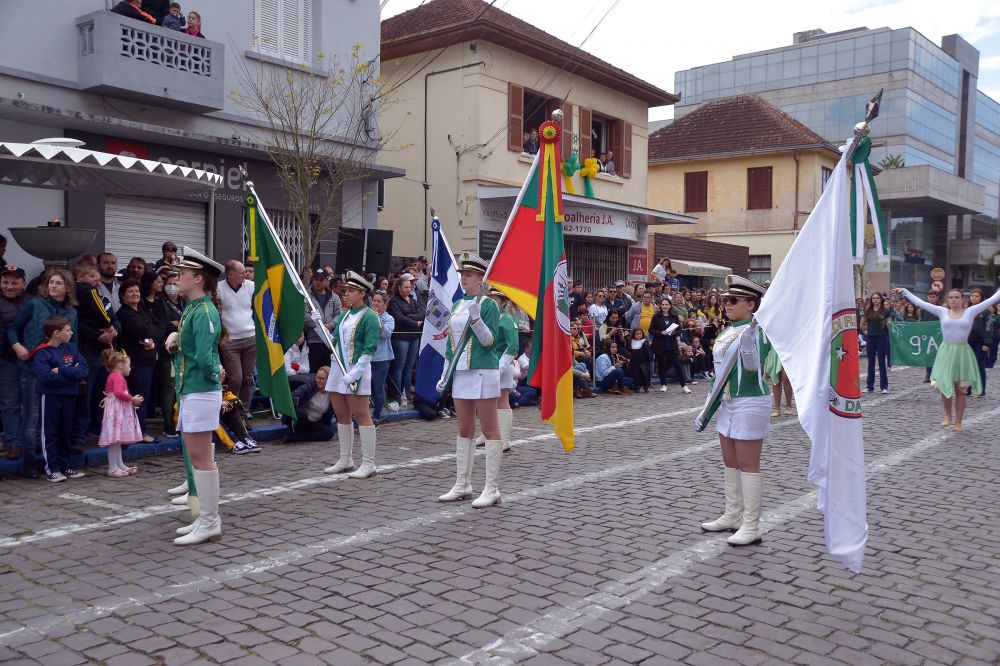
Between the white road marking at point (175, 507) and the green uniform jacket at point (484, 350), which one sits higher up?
the green uniform jacket at point (484, 350)

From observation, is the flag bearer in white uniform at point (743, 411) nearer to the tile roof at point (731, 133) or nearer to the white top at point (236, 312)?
the white top at point (236, 312)

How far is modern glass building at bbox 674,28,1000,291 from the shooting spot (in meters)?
48.4

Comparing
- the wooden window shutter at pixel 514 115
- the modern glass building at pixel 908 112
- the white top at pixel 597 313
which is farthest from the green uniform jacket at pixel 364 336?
the modern glass building at pixel 908 112

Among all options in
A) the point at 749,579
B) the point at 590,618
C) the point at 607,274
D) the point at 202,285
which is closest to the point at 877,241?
the point at 749,579

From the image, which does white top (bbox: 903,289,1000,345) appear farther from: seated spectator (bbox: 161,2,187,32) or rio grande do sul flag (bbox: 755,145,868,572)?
seated spectator (bbox: 161,2,187,32)

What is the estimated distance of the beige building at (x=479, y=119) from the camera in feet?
69.6

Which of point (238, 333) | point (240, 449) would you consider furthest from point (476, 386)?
point (238, 333)

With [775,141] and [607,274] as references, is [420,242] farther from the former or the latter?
[775,141]

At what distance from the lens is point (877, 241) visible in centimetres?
541

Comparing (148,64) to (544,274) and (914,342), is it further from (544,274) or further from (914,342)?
(914,342)

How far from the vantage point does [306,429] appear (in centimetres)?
1053

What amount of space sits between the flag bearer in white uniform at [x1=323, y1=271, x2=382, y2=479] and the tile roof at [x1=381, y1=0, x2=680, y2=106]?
1294 centimetres

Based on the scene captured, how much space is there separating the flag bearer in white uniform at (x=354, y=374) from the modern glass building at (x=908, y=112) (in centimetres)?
4349

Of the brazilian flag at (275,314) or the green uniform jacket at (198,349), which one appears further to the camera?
the brazilian flag at (275,314)
